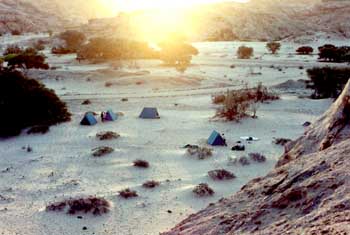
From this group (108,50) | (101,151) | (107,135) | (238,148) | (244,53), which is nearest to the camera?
(101,151)

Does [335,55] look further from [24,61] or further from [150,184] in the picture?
[150,184]

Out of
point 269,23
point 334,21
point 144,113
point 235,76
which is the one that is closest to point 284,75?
point 235,76

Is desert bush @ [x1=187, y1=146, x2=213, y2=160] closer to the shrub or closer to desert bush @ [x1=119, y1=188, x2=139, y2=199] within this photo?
desert bush @ [x1=119, y1=188, x2=139, y2=199]

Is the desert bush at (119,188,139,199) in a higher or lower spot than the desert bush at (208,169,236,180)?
higher

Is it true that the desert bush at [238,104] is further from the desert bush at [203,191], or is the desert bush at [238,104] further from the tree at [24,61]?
the tree at [24,61]

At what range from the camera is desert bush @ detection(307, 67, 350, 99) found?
111ft

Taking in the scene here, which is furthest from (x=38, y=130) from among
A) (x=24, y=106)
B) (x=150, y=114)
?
(x=150, y=114)

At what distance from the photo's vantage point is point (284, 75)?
46.7m

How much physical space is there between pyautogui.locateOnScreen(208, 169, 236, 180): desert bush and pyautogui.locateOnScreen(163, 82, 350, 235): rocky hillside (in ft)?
24.9

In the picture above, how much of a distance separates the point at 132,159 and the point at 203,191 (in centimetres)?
516

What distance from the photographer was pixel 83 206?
12.7 meters

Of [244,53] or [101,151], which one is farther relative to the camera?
[244,53]

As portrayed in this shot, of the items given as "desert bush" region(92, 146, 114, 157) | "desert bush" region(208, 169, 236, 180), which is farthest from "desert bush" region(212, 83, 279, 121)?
"desert bush" region(208, 169, 236, 180)

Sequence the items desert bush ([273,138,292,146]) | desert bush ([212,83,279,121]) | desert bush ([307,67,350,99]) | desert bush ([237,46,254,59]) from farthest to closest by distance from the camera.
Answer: desert bush ([237,46,254,59])
desert bush ([307,67,350,99])
desert bush ([212,83,279,121])
desert bush ([273,138,292,146])
